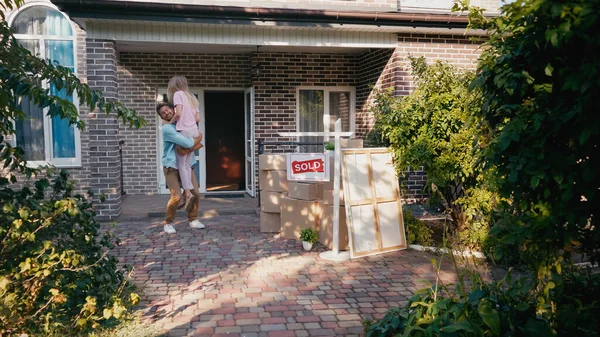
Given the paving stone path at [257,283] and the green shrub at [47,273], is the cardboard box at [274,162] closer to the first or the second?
the paving stone path at [257,283]

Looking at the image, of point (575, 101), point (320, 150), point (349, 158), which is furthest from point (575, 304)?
point (320, 150)

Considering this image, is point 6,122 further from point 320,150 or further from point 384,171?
point 320,150

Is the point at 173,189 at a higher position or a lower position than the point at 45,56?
lower

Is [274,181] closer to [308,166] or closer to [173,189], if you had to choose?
[308,166]

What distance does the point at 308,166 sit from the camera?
6.88m

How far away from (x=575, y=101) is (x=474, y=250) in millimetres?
4231

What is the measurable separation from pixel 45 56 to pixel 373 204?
7.07m

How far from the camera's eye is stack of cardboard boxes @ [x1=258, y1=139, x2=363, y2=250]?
677 centimetres

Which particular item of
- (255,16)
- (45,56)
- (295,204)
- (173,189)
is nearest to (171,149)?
(173,189)

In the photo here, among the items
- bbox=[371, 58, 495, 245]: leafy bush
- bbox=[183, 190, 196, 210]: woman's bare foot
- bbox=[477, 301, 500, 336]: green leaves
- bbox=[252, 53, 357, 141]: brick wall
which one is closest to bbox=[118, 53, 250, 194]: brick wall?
bbox=[252, 53, 357, 141]: brick wall

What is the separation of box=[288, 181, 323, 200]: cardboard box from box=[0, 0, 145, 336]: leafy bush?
3.25m

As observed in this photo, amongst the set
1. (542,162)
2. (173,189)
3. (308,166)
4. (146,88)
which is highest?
(146,88)

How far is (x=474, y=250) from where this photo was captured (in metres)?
6.52

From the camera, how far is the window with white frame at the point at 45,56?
9742mm
